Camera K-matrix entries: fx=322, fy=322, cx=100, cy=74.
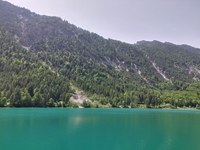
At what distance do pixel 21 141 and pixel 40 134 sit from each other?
9719 millimetres

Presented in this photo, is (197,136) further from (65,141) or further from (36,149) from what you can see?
(36,149)

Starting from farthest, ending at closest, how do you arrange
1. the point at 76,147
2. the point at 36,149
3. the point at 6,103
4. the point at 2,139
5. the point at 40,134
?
the point at 6,103 < the point at 40,134 < the point at 2,139 < the point at 76,147 < the point at 36,149

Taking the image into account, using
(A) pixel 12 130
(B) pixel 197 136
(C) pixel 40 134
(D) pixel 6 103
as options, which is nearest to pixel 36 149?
(C) pixel 40 134

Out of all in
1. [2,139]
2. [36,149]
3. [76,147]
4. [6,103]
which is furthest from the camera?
[6,103]

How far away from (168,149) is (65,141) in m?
19.1

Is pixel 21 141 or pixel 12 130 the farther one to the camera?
pixel 12 130

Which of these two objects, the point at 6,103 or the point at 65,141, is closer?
the point at 65,141

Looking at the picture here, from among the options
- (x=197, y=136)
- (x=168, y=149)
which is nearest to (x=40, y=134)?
(x=168, y=149)

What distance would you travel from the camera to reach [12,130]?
71.5m

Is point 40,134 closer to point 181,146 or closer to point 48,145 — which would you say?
Answer: point 48,145

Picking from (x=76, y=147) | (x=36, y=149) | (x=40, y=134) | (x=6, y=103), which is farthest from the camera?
(x=6, y=103)

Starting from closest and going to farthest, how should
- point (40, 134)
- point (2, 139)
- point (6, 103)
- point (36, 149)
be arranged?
point (36, 149) → point (2, 139) → point (40, 134) → point (6, 103)

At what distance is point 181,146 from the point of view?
2398 inches

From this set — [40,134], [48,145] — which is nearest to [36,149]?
[48,145]
